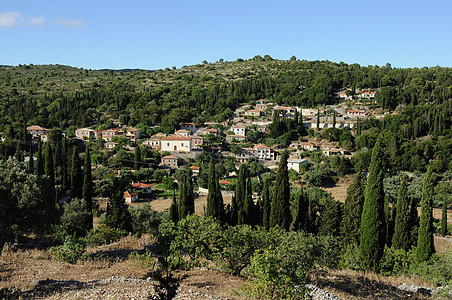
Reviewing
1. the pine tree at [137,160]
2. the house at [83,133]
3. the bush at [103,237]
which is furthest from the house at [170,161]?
the bush at [103,237]

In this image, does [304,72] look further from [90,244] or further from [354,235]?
[90,244]

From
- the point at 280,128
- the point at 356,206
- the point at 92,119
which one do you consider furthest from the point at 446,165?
the point at 92,119

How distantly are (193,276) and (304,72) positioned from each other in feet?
383

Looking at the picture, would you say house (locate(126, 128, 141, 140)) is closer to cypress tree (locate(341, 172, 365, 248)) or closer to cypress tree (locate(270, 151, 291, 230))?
cypress tree (locate(270, 151, 291, 230))

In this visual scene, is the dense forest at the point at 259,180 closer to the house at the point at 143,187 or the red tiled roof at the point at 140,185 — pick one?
the red tiled roof at the point at 140,185

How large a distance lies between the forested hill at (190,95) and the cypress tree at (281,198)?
5092 cm

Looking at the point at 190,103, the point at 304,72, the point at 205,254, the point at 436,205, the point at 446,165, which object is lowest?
the point at 436,205

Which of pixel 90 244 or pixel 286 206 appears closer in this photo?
pixel 90 244

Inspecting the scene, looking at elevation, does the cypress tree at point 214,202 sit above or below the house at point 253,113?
below

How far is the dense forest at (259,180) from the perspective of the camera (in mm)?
12422

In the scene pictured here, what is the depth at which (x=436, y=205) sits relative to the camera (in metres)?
45.8

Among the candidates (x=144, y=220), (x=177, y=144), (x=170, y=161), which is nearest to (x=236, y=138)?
(x=177, y=144)

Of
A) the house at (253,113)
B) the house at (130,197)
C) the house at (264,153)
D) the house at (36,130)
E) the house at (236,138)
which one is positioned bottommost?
the house at (130,197)

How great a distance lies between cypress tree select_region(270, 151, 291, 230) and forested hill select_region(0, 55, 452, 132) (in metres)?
50.9
